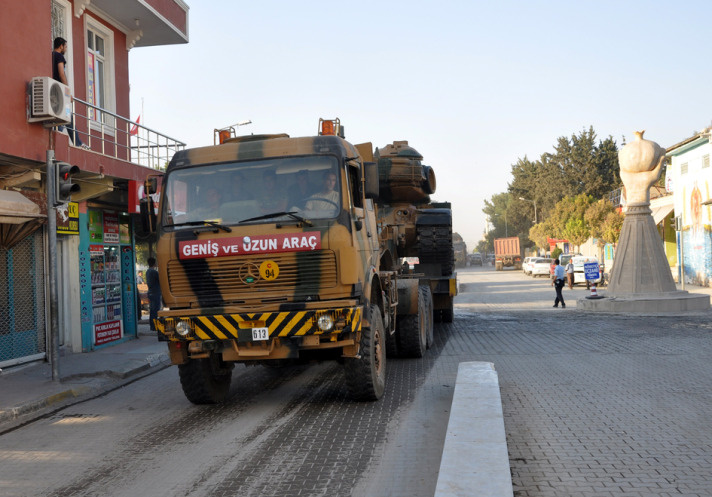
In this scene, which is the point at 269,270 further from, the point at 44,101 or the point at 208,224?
the point at 44,101

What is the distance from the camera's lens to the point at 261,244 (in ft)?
23.9

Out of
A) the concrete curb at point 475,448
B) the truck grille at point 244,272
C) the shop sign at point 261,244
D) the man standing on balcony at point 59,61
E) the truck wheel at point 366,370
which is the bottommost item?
the concrete curb at point 475,448

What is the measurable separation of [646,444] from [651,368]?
14.7ft

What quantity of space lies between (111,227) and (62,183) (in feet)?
17.9

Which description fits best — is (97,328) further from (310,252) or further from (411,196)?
(310,252)

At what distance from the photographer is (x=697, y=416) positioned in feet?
22.5

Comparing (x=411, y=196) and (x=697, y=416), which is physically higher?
(x=411, y=196)

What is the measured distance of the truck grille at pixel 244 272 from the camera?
24.0 feet

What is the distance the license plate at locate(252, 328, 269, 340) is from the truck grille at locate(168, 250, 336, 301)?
0.37 metres

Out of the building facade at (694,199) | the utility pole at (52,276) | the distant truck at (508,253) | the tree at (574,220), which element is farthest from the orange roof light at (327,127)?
the distant truck at (508,253)

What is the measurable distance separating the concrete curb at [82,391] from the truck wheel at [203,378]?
71.4 inches

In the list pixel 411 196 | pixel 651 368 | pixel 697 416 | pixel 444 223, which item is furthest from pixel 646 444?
pixel 444 223

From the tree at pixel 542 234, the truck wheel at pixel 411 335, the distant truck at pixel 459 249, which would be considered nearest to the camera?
the truck wheel at pixel 411 335

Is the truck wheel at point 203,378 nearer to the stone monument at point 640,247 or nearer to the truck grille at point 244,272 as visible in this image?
the truck grille at point 244,272
